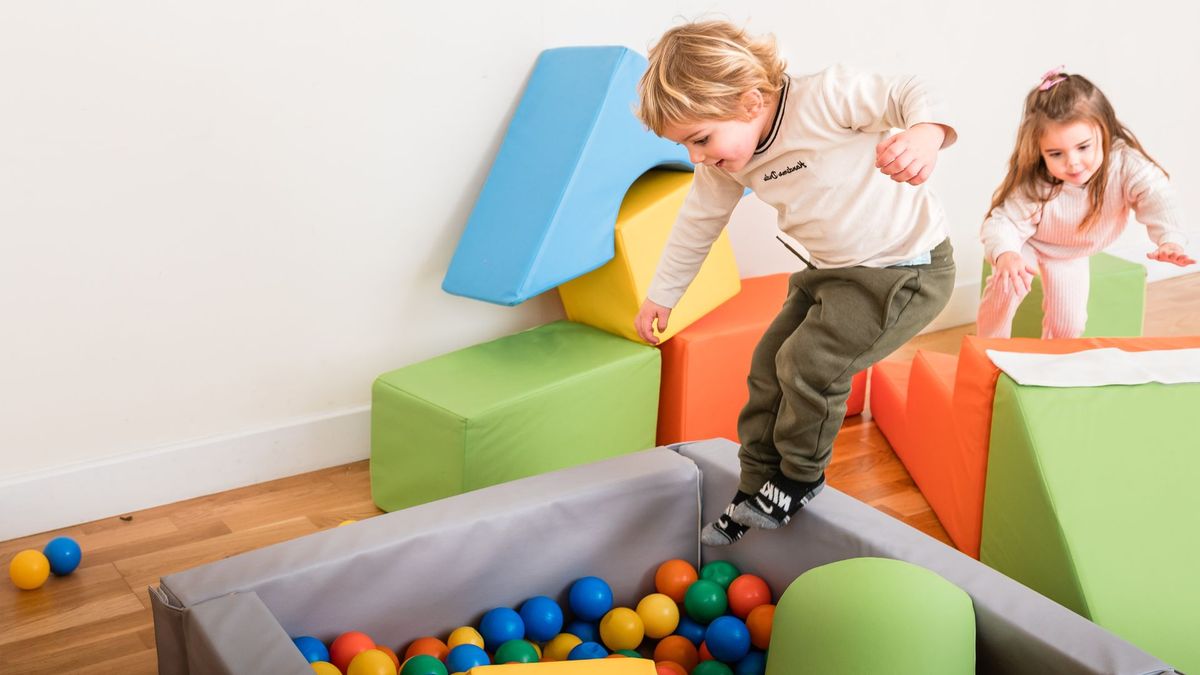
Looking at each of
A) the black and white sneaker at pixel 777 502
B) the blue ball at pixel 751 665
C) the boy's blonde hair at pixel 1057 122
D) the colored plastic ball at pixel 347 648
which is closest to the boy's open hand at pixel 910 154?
the black and white sneaker at pixel 777 502

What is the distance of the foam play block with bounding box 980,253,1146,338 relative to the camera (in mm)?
2816

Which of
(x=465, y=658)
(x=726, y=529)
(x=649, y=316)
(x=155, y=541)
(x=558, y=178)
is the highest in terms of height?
(x=558, y=178)

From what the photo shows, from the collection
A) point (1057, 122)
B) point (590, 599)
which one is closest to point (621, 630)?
point (590, 599)

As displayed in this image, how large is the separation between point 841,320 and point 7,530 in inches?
63.0

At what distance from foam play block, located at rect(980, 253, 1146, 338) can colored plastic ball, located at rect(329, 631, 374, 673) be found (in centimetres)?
197

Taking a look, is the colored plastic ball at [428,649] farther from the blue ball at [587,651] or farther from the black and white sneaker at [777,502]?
the black and white sneaker at [777,502]

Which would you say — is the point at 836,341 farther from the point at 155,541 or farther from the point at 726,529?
the point at 155,541

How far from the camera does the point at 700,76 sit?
1.56 m

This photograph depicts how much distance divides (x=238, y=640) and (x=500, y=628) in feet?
1.50

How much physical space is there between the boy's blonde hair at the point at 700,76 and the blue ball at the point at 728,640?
741mm

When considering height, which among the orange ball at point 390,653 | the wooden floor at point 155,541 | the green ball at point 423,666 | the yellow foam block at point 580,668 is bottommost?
the wooden floor at point 155,541

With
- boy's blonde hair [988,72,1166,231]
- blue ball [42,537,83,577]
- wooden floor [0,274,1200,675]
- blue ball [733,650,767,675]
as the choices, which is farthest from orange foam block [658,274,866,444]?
blue ball [42,537,83,577]

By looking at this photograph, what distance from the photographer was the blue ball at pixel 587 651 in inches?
64.8

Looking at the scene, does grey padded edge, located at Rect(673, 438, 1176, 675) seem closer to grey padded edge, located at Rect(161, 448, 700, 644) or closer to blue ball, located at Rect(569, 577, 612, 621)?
grey padded edge, located at Rect(161, 448, 700, 644)
